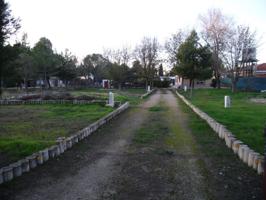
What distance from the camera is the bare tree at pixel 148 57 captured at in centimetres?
5142

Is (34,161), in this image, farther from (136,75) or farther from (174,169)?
(136,75)

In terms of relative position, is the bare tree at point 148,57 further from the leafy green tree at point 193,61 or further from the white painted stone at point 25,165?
the white painted stone at point 25,165

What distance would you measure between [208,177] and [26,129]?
639cm

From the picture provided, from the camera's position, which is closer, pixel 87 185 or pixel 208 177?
pixel 87 185

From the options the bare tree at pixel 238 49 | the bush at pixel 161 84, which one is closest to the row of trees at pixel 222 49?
the bare tree at pixel 238 49

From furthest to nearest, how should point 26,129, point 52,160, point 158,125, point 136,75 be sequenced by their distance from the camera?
point 136,75 < point 158,125 < point 26,129 < point 52,160

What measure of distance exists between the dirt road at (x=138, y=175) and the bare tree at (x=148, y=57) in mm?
43504

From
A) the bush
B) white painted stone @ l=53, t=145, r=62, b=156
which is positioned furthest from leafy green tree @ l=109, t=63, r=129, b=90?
white painted stone @ l=53, t=145, r=62, b=156

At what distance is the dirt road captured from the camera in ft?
14.8

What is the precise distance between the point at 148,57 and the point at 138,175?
4782 centimetres

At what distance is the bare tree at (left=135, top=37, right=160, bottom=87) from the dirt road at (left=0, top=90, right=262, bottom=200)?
43.5m

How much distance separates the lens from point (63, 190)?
4637mm

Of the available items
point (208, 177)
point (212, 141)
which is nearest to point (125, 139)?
point (212, 141)

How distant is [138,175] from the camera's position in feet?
17.6
